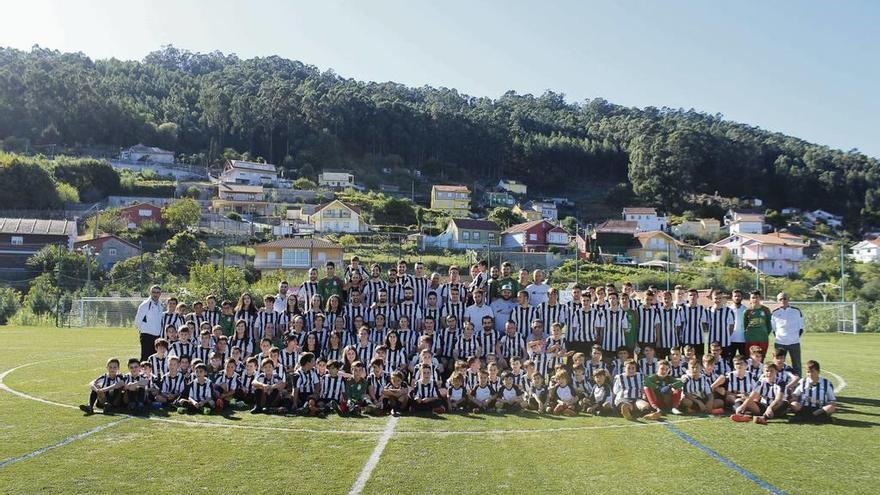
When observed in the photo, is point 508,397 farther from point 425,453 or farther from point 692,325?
point 692,325

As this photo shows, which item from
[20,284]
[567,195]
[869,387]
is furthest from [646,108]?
[869,387]

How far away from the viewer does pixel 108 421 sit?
24.7 ft

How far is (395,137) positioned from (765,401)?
9428cm

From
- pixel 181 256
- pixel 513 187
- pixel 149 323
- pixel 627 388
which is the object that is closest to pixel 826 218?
pixel 513 187

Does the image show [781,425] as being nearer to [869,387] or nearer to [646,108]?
[869,387]

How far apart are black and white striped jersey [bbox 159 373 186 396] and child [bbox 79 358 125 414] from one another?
0.50 metres

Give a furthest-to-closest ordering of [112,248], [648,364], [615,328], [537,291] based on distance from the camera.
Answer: [112,248] < [537,291] < [615,328] < [648,364]

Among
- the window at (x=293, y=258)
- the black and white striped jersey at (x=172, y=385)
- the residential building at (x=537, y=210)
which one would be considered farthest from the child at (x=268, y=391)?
the residential building at (x=537, y=210)

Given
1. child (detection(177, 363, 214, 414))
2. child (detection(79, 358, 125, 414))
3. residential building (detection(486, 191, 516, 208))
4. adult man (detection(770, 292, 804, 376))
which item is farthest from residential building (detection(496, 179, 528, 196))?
child (detection(79, 358, 125, 414))

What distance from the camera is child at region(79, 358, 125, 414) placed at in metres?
8.01

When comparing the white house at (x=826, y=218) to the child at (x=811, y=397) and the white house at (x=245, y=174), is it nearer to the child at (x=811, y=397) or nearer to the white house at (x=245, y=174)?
the white house at (x=245, y=174)

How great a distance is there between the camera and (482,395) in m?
8.45

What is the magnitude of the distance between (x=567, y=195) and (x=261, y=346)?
90427 mm

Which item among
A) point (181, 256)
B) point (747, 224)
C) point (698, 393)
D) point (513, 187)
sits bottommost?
point (698, 393)
